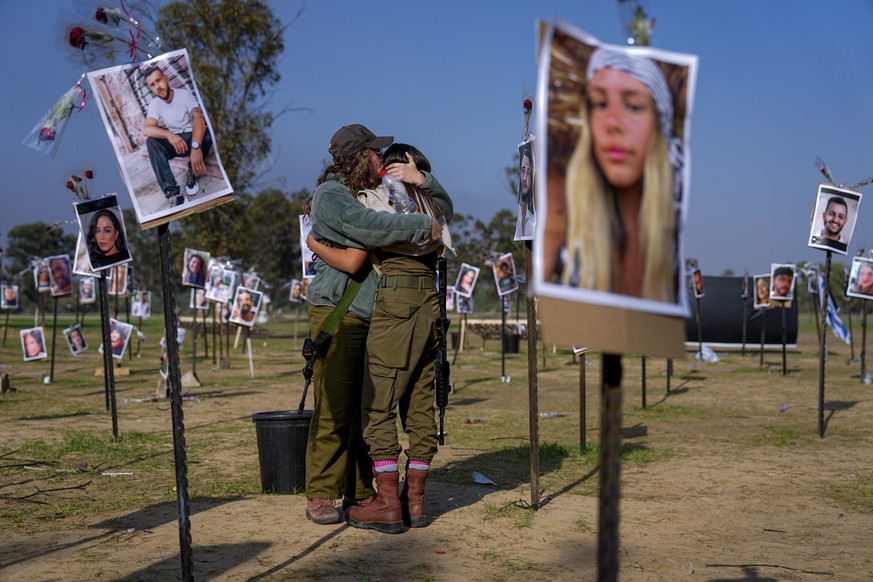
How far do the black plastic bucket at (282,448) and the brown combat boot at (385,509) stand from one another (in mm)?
914

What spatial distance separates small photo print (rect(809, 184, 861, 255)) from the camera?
8805mm

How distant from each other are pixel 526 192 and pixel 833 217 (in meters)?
4.73

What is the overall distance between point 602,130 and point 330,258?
9.49 feet

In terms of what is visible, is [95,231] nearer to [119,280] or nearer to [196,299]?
[196,299]

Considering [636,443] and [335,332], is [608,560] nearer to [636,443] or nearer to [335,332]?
[335,332]

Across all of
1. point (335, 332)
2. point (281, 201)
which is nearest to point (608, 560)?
point (335, 332)

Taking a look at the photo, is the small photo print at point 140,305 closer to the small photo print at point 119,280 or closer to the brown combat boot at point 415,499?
the small photo print at point 119,280

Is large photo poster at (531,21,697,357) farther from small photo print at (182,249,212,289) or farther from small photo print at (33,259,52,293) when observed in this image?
small photo print at (33,259,52,293)

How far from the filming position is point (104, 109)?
11.7ft

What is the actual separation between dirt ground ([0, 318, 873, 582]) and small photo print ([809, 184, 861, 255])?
1.98 metres

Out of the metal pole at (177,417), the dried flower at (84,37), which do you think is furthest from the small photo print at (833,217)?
the dried flower at (84,37)

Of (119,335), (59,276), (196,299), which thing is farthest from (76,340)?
(119,335)

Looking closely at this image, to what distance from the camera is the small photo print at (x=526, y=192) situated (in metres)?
5.36

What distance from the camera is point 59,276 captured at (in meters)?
17.4
